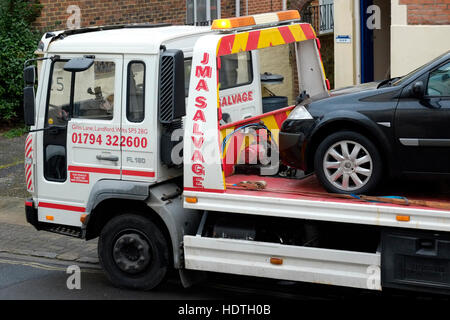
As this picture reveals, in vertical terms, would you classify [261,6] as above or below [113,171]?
above

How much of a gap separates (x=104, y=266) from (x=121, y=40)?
89.9 inches

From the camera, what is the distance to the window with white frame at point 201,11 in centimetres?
1619

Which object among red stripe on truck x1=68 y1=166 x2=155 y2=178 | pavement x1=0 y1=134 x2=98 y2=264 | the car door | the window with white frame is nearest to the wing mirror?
red stripe on truck x1=68 y1=166 x2=155 y2=178

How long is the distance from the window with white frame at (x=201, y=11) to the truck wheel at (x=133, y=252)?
374 inches

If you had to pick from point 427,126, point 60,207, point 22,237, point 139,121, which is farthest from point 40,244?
point 427,126

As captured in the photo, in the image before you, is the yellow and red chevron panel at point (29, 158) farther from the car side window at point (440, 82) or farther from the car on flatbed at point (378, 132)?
the car side window at point (440, 82)

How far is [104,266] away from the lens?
7441 millimetres

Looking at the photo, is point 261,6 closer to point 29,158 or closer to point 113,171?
point 29,158

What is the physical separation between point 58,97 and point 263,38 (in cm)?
217

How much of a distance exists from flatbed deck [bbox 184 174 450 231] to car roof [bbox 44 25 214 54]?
1.47 m

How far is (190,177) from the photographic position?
662 centimetres

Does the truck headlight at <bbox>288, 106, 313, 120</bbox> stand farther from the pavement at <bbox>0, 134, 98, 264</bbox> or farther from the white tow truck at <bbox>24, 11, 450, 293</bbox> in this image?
the pavement at <bbox>0, 134, 98, 264</bbox>

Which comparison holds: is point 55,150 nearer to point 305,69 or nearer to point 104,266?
point 104,266

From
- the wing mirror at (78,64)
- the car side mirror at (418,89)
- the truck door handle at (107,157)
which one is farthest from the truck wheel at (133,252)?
the car side mirror at (418,89)
